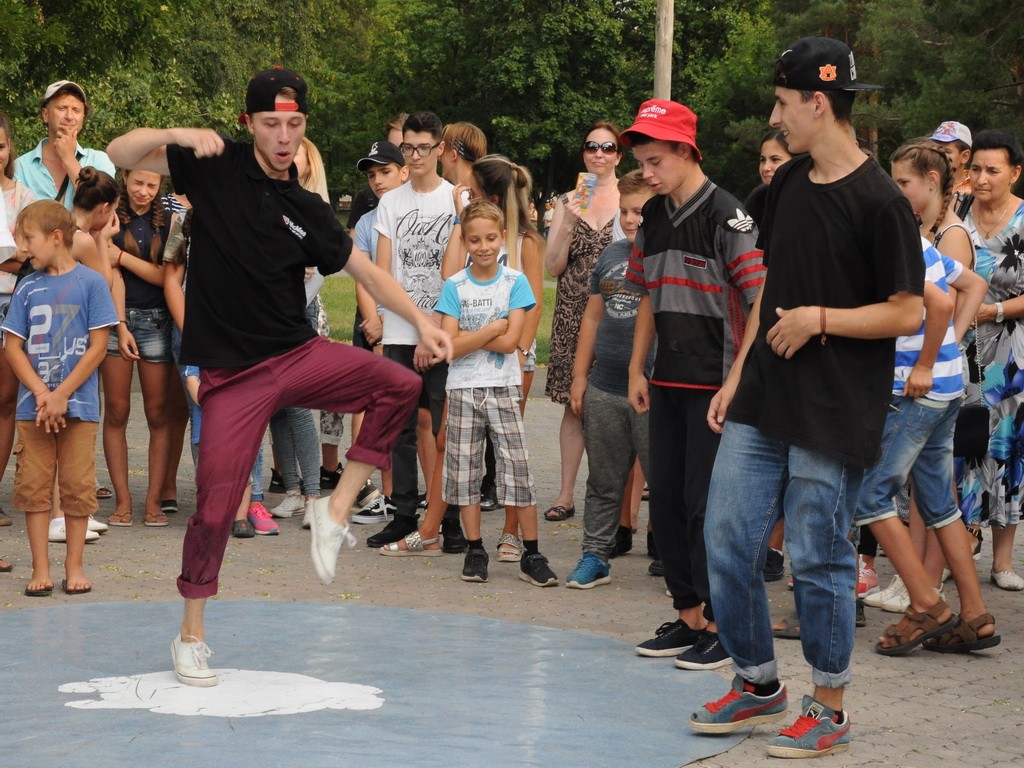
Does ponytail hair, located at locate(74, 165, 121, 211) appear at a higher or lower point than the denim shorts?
higher

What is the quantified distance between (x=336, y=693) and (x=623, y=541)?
3.20 metres

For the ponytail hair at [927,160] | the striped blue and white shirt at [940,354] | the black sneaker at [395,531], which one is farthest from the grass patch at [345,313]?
the striped blue and white shirt at [940,354]

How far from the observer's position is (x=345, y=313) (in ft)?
86.0

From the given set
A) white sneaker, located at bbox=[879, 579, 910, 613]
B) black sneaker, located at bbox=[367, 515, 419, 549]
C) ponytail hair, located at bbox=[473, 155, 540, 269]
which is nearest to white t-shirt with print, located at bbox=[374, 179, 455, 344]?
ponytail hair, located at bbox=[473, 155, 540, 269]

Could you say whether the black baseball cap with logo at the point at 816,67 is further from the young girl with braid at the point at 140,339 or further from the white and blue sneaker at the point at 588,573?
the young girl with braid at the point at 140,339

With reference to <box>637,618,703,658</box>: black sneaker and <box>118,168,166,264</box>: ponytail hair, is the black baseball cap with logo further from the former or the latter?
<box>118,168,166,264</box>: ponytail hair

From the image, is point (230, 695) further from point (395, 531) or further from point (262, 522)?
point (262, 522)

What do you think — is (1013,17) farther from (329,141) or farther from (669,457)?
(329,141)

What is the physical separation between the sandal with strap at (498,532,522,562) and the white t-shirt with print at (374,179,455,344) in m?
1.53

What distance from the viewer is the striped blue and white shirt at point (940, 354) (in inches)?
231

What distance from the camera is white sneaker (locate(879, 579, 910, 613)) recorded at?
690cm

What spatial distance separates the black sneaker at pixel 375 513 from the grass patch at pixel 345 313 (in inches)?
227

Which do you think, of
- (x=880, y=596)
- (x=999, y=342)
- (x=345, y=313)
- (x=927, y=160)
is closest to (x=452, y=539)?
(x=880, y=596)

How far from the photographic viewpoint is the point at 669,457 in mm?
5801
